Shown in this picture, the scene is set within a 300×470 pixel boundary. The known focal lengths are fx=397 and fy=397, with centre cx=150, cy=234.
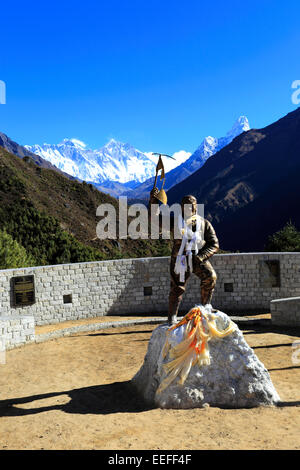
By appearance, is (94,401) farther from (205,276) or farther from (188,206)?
(188,206)

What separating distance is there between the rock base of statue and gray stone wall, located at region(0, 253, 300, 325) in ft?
25.5

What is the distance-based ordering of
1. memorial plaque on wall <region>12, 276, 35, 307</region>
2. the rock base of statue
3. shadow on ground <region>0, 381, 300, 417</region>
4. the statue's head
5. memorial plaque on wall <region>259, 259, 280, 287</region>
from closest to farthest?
the rock base of statue → shadow on ground <region>0, 381, 300, 417</region> → the statue's head → memorial plaque on wall <region>12, 276, 35, 307</region> → memorial plaque on wall <region>259, 259, 280, 287</region>

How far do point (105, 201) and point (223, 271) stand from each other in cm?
3862

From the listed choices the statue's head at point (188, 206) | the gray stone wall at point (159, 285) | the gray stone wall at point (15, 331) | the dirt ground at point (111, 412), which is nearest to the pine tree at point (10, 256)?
the gray stone wall at point (159, 285)

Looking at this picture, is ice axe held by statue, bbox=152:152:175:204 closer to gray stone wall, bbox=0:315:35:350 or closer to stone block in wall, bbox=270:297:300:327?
gray stone wall, bbox=0:315:35:350

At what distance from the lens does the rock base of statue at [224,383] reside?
21.5ft

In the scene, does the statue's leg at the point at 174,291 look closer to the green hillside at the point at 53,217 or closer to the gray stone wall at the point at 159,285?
the gray stone wall at the point at 159,285

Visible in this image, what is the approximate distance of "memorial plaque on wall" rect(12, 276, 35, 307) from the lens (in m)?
12.9

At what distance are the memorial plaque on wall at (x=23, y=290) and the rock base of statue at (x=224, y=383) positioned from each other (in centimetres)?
752

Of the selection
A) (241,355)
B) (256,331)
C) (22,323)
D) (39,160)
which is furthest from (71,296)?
(39,160)

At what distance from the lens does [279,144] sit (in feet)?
340

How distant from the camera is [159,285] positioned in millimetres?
15016

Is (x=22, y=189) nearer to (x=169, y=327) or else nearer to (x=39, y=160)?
(x=169, y=327)

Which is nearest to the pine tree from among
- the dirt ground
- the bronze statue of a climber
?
the dirt ground
